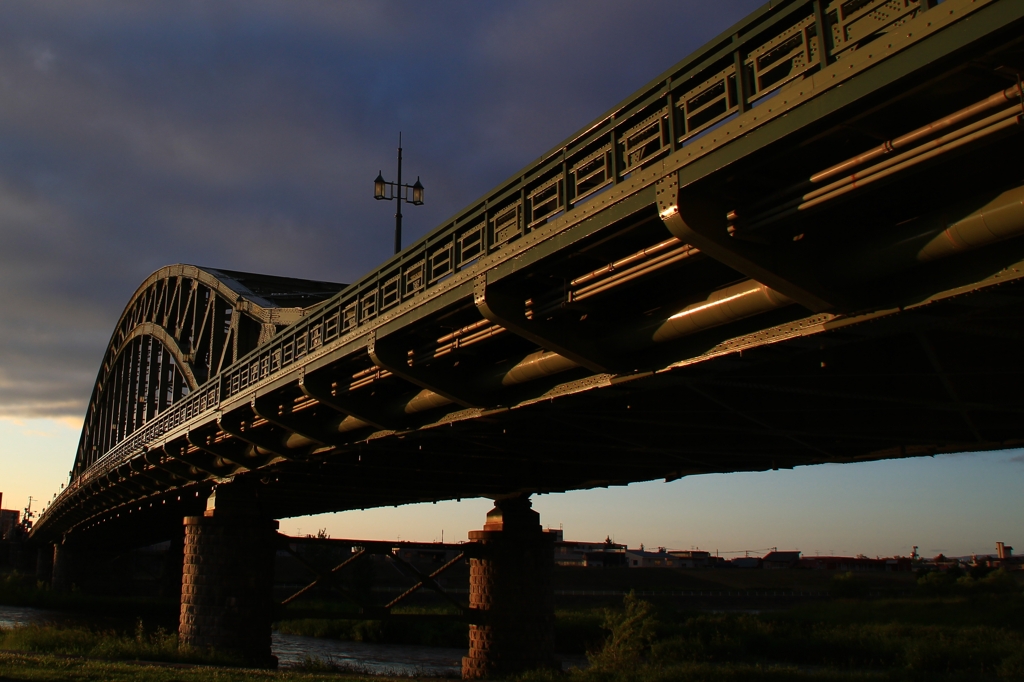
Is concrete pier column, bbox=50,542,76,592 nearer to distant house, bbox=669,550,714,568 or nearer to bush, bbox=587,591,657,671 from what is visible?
bush, bbox=587,591,657,671

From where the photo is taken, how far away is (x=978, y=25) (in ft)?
22.2

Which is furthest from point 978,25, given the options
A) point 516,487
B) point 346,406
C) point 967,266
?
point 516,487

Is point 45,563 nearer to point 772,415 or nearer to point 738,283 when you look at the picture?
point 772,415

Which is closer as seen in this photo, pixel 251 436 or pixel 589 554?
pixel 251 436

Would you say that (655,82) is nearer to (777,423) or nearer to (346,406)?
(777,423)

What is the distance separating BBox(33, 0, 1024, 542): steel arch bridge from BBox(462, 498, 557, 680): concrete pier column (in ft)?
26.6

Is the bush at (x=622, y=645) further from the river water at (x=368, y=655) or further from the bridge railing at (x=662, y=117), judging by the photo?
the bridge railing at (x=662, y=117)

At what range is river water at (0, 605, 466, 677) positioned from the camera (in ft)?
126

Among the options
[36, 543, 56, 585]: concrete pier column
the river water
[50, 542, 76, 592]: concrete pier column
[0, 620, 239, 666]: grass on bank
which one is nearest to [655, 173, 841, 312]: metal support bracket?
[0, 620, 239, 666]: grass on bank

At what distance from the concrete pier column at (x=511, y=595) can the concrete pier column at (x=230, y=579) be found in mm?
7458

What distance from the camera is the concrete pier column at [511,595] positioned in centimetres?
3119

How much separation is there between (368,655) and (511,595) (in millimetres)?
17304

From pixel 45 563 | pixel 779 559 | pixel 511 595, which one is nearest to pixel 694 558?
pixel 779 559

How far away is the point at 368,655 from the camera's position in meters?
45.6
